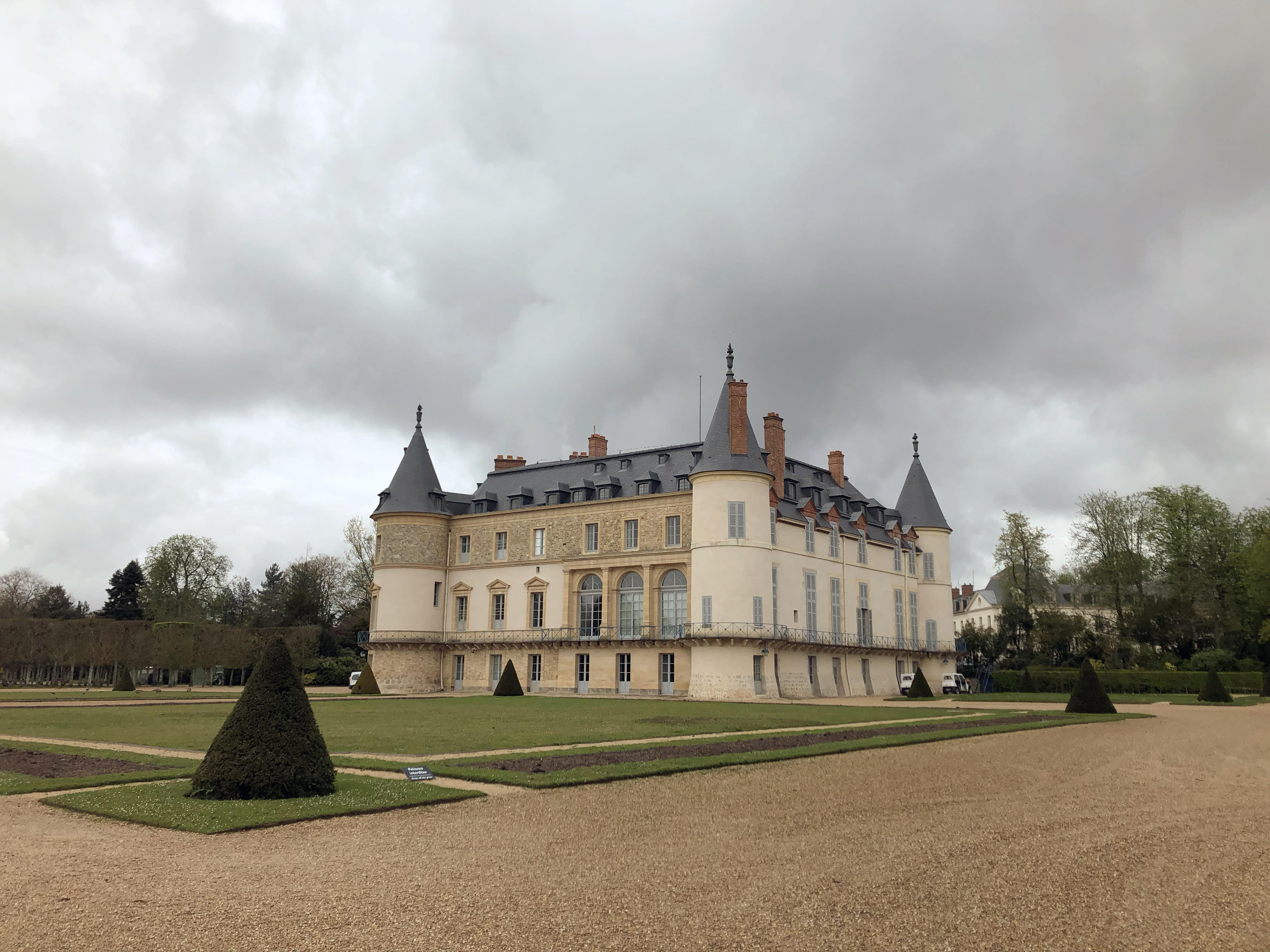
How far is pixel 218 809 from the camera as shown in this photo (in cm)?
955

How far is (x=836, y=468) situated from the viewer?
53.0 metres

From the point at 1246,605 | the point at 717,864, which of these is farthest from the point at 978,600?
the point at 717,864

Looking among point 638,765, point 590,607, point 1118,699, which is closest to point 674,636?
point 590,607

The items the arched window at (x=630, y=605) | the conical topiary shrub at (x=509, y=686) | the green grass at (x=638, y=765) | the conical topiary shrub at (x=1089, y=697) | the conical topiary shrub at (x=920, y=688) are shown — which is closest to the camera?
the green grass at (x=638, y=765)

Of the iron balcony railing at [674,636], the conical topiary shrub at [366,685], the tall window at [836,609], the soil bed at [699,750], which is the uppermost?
the tall window at [836,609]

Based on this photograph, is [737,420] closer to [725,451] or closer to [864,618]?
[725,451]

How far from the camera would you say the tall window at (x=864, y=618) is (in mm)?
47562

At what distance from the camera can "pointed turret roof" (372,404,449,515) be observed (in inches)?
1980

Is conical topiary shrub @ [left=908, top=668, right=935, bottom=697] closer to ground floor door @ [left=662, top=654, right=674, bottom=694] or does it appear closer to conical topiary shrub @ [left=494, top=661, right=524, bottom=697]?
ground floor door @ [left=662, top=654, right=674, bottom=694]

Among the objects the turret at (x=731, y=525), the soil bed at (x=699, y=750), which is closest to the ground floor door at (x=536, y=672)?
the turret at (x=731, y=525)

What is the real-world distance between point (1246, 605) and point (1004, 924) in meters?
52.2

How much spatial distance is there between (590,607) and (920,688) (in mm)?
Result: 15740

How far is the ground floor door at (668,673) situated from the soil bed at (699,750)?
21788 millimetres

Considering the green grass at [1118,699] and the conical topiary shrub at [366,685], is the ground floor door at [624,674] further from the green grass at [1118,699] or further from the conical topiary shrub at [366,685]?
the green grass at [1118,699]
